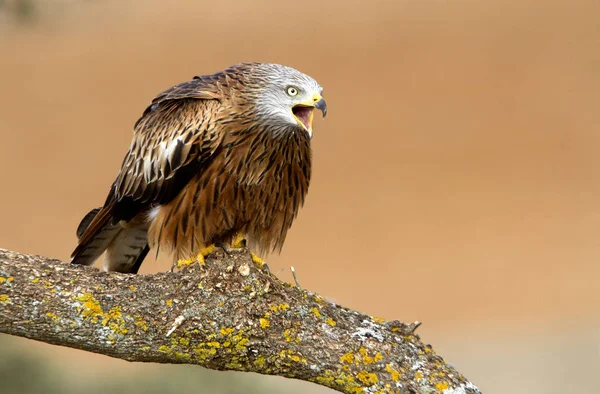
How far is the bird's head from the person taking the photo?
124 inches

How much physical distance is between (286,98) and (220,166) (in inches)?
17.4

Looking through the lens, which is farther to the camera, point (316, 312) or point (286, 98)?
point (286, 98)

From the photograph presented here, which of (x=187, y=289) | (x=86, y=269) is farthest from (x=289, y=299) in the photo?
(x=86, y=269)

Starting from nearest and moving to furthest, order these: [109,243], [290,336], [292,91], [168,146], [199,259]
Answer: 1. [290,336]
2. [199,259]
3. [292,91]
4. [168,146]
5. [109,243]

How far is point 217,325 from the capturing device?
2.57 meters

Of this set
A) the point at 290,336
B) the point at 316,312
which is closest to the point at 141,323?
the point at 290,336

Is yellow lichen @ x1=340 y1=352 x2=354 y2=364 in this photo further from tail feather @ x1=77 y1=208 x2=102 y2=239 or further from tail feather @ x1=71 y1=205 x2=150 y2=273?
tail feather @ x1=77 y1=208 x2=102 y2=239

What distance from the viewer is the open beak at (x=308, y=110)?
3.06m

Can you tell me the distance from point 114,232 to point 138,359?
4.03 feet

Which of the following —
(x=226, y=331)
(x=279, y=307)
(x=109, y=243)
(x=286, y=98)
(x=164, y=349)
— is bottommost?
(x=164, y=349)

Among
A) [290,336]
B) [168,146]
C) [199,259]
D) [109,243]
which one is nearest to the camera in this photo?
[290,336]

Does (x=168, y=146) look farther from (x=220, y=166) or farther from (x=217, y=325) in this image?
(x=217, y=325)

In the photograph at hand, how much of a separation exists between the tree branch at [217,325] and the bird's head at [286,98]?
0.79 metres

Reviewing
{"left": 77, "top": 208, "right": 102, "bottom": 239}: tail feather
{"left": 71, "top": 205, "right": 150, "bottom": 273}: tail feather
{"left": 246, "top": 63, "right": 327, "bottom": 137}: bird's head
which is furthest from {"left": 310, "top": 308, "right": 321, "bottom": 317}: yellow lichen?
{"left": 77, "top": 208, "right": 102, "bottom": 239}: tail feather
